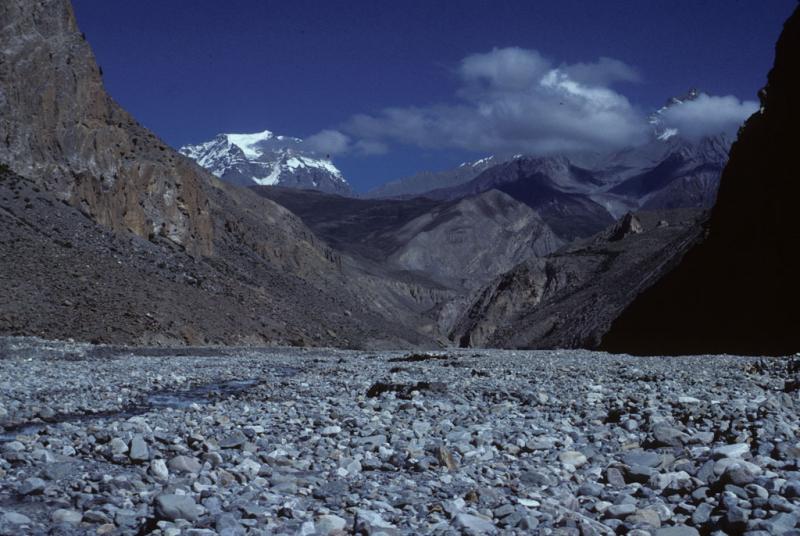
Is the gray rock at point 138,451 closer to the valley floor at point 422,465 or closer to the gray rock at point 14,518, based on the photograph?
the valley floor at point 422,465

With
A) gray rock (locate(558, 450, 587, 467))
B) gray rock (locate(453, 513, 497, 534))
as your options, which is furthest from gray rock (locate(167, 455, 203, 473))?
gray rock (locate(558, 450, 587, 467))

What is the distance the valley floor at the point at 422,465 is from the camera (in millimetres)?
5984

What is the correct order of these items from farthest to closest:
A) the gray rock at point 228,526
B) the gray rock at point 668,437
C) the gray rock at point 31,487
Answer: the gray rock at point 668,437, the gray rock at point 31,487, the gray rock at point 228,526

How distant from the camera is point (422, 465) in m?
8.02

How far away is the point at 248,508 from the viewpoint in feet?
20.3

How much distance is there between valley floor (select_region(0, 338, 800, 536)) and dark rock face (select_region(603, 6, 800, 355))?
3257 cm

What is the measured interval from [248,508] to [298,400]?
341 inches

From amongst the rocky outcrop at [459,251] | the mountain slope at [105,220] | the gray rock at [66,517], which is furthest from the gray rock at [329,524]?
the rocky outcrop at [459,251]

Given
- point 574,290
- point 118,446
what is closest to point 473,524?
point 118,446

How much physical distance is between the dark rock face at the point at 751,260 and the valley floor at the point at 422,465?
3257 centimetres

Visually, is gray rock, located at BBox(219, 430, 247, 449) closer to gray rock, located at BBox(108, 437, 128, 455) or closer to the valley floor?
the valley floor

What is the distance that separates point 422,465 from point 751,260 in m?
45.7

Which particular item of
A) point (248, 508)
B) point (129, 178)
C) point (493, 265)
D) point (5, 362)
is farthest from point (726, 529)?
point (493, 265)

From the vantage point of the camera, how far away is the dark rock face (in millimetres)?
43438
